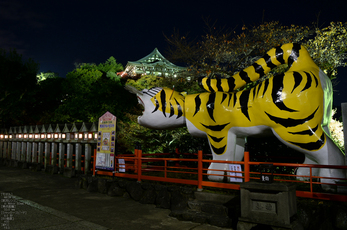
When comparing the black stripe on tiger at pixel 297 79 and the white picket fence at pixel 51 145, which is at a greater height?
the black stripe on tiger at pixel 297 79

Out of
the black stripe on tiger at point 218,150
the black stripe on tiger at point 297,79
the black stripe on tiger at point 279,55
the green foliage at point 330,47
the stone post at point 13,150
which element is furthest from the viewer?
the stone post at point 13,150

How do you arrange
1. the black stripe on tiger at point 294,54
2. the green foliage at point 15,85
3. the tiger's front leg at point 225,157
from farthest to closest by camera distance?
the green foliage at point 15,85 → the tiger's front leg at point 225,157 → the black stripe on tiger at point 294,54

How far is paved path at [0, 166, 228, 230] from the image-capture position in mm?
5098

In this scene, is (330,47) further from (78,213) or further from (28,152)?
(28,152)

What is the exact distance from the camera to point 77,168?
39.4 ft

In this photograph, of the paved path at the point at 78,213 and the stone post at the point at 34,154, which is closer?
the paved path at the point at 78,213

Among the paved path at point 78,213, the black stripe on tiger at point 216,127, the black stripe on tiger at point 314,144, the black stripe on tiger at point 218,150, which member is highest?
the black stripe on tiger at point 216,127

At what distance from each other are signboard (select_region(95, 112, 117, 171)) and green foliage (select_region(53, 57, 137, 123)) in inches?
504

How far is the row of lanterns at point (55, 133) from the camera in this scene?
11438mm

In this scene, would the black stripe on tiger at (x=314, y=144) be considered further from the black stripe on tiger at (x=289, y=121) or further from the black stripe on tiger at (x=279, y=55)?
the black stripe on tiger at (x=279, y=55)

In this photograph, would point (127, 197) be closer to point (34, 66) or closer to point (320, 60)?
point (320, 60)

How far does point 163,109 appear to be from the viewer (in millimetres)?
7430

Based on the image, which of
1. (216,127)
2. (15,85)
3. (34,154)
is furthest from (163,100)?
(15,85)

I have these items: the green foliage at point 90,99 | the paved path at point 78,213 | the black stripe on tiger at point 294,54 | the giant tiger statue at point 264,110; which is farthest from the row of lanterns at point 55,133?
the black stripe on tiger at point 294,54
